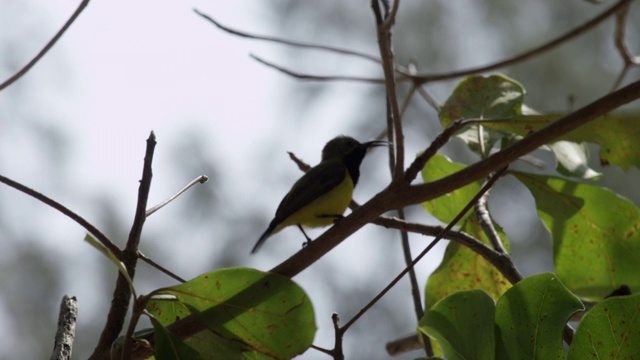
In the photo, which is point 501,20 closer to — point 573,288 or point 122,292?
point 573,288

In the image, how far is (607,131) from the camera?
225cm

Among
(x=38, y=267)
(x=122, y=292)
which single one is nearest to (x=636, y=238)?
(x=122, y=292)

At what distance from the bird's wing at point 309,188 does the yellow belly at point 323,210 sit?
0.03 metres

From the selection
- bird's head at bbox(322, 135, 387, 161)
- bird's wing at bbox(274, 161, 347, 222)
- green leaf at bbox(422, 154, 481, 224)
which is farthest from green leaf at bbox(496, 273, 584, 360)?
bird's head at bbox(322, 135, 387, 161)

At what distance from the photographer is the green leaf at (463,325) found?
1808mm

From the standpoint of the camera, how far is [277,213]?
4.29 metres

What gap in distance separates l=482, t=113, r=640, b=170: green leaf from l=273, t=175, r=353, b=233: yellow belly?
1.98 metres

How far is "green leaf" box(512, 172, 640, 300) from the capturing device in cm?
255

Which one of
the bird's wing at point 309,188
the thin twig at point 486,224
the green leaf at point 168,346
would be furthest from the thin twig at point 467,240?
the bird's wing at point 309,188

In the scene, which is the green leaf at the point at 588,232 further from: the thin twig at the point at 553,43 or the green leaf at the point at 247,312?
→ the green leaf at the point at 247,312

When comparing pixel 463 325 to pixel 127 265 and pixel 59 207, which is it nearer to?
pixel 127 265

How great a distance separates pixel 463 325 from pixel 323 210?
2384 mm

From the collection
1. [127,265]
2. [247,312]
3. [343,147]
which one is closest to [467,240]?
[247,312]

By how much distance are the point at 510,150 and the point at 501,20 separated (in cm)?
1268
